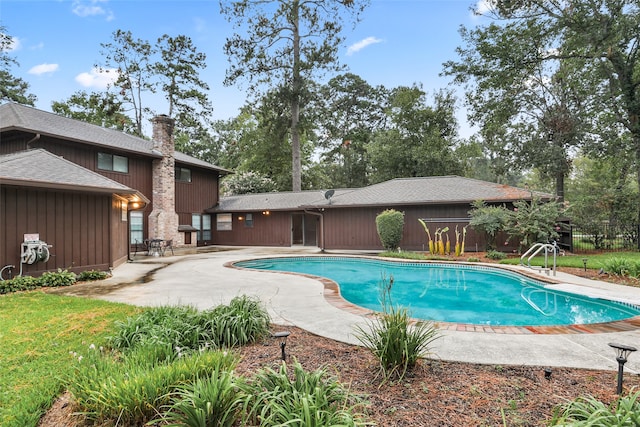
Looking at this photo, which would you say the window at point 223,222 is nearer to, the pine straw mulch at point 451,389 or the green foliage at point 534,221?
the green foliage at point 534,221

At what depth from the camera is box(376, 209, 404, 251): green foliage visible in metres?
13.3

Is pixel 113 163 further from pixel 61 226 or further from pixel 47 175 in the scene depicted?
pixel 47 175

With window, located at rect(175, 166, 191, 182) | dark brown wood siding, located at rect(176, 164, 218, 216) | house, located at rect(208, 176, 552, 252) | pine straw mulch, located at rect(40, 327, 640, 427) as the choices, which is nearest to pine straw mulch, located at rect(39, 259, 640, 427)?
pine straw mulch, located at rect(40, 327, 640, 427)

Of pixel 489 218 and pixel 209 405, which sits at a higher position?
pixel 489 218

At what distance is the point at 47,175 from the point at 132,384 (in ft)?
22.7

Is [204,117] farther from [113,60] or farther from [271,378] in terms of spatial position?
[271,378]

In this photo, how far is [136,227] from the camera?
48.5 ft

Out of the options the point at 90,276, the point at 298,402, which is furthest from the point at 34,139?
the point at 298,402

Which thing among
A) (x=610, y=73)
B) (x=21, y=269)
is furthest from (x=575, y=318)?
(x=610, y=73)

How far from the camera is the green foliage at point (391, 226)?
43.6 ft

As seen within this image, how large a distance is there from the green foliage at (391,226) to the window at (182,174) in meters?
10.6

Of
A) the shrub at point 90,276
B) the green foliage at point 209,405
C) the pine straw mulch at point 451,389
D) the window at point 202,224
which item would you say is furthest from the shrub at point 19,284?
the window at point 202,224

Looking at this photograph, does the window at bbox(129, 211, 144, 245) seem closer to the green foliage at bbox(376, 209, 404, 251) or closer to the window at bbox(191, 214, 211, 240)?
the window at bbox(191, 214, 211, 240)

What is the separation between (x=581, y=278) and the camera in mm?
7312
